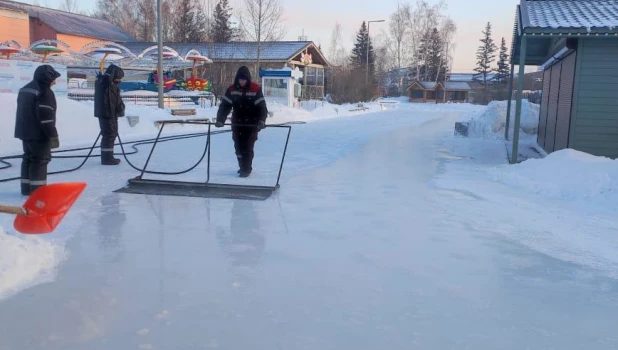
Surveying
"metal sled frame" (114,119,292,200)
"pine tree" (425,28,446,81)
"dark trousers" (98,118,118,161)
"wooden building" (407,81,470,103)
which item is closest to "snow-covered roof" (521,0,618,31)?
"metal sled frame" (114,119,292,200)

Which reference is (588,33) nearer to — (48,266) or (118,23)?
(48,266)

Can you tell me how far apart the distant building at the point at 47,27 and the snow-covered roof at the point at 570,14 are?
120 ft

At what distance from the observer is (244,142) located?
949 centimetres

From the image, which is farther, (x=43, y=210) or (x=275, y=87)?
(x=275, y=87)

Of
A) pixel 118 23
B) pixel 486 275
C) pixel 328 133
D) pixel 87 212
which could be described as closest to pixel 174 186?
pixel 87 212

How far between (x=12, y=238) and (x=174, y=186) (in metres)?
3.49

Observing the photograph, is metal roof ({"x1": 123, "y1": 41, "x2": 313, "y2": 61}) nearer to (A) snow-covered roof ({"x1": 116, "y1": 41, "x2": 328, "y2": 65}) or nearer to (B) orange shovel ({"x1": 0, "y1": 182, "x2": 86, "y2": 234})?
(A) snow-covered roof ({"x1": 116, "y1": 41, "x2": 328, "y2": 65})

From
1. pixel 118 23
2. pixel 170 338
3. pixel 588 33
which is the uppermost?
pixel 118 23

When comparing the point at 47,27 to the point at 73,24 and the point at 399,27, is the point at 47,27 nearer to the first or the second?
the point at 73,24

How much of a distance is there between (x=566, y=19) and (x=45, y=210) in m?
10.1

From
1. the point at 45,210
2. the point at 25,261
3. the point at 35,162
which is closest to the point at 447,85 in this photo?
the point at 35,162

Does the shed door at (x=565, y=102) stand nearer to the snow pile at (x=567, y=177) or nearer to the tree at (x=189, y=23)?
the snow pile at (x=567, y=177)

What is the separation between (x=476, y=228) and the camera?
6578 millimetres

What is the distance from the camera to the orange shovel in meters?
4.02
